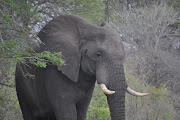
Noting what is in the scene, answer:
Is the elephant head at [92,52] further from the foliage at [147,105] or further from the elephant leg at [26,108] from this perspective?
the foliage at [147,105]

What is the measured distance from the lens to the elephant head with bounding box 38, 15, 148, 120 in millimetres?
4785

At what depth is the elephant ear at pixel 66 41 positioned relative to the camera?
501cm

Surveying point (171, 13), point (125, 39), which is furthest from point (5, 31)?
point (171, 13)

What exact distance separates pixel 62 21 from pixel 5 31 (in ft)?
3.83

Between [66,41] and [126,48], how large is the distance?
993 centimetres

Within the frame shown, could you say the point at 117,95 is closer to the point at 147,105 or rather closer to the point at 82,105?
the point at 82,105

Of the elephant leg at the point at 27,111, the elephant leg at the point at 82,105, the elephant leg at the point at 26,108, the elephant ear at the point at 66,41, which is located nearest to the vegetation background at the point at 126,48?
the elephant ear at the point at 66,41

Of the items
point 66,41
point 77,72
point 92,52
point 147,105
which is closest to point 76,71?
point 77,72

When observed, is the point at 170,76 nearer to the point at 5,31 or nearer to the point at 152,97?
the point at 152,97

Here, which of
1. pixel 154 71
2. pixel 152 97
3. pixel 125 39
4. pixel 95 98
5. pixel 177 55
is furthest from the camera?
pixel 177 55

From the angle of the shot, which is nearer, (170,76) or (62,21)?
(62,21)

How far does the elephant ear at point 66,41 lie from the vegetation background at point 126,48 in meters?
0.18

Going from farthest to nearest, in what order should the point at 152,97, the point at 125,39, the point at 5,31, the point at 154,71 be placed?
the point at 125,39 → the point at 154,71 → the point at 152,97 → the point at 5,31

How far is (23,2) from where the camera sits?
5.44m
